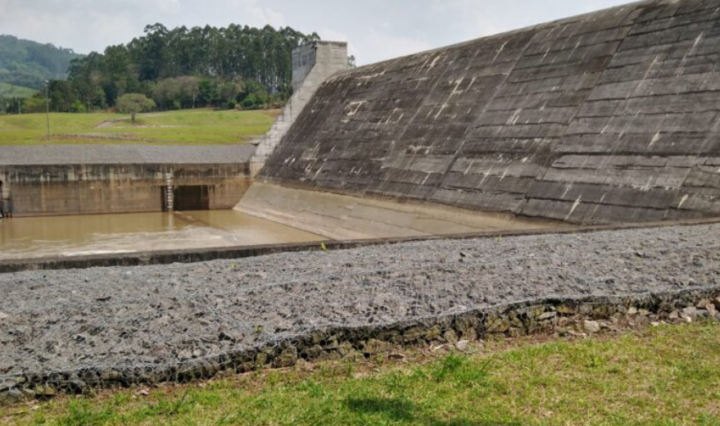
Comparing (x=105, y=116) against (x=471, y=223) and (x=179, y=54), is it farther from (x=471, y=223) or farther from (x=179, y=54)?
(x=471, y=223)

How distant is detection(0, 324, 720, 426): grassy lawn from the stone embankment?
0.56 feet

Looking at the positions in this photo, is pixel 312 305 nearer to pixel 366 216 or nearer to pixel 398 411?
pixel 398 411

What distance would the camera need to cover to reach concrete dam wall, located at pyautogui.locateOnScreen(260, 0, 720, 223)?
39.2ft

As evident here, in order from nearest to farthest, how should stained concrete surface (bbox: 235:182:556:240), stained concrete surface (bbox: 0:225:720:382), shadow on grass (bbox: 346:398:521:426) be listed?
shadow on grass (bbox: 346:398:521:426), stained concrete surface (bbox: 0:225:720:382), stained concrete surface (bbox: 235:182:556:240)

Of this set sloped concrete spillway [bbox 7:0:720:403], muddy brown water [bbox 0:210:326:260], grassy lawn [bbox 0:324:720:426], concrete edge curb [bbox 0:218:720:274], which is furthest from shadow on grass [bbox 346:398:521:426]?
muddy brown water [bbox 0:210:326:260]

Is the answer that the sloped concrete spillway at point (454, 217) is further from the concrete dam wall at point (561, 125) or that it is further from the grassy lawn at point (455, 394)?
the grassy lawn at point (455, 394)

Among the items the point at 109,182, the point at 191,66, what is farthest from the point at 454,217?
the point at 191,66

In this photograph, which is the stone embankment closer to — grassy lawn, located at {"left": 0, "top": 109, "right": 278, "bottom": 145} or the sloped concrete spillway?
the sloped concrete spillway

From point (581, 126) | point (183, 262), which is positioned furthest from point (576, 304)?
point (581, 126)

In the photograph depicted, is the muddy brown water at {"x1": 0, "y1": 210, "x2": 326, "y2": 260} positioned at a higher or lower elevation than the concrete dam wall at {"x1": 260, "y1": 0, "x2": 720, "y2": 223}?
lower

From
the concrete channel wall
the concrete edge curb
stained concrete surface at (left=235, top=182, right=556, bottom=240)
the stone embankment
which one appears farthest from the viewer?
the concrete channel wall

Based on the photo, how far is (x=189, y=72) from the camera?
405 feet

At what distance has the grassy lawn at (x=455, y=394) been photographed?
12.6ft

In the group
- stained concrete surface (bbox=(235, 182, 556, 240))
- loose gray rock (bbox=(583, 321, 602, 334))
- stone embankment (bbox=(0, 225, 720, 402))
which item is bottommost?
stained concrete surface (bbox=(235, 182, 556, 240))
